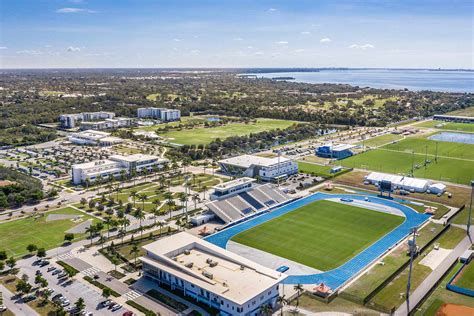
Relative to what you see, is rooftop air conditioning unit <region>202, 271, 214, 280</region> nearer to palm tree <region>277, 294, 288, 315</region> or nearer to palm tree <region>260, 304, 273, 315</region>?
palm tree <region>260, 304, 273, 315</region>

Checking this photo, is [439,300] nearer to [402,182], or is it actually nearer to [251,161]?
[402,182]

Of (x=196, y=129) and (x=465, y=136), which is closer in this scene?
(x=465, y=136)

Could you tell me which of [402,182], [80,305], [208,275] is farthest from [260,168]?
[80,305]

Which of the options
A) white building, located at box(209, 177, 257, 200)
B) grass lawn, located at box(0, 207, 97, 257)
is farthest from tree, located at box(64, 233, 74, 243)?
white building, located at box(209, 177, 257, 200)

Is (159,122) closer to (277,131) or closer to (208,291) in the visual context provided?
(277,131)

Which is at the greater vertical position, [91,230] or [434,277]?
[91,230]

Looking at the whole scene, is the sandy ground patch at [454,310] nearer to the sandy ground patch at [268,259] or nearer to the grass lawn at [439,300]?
the grass lawn at [439,300]

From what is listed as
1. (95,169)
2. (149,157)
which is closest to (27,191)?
(95,169)
